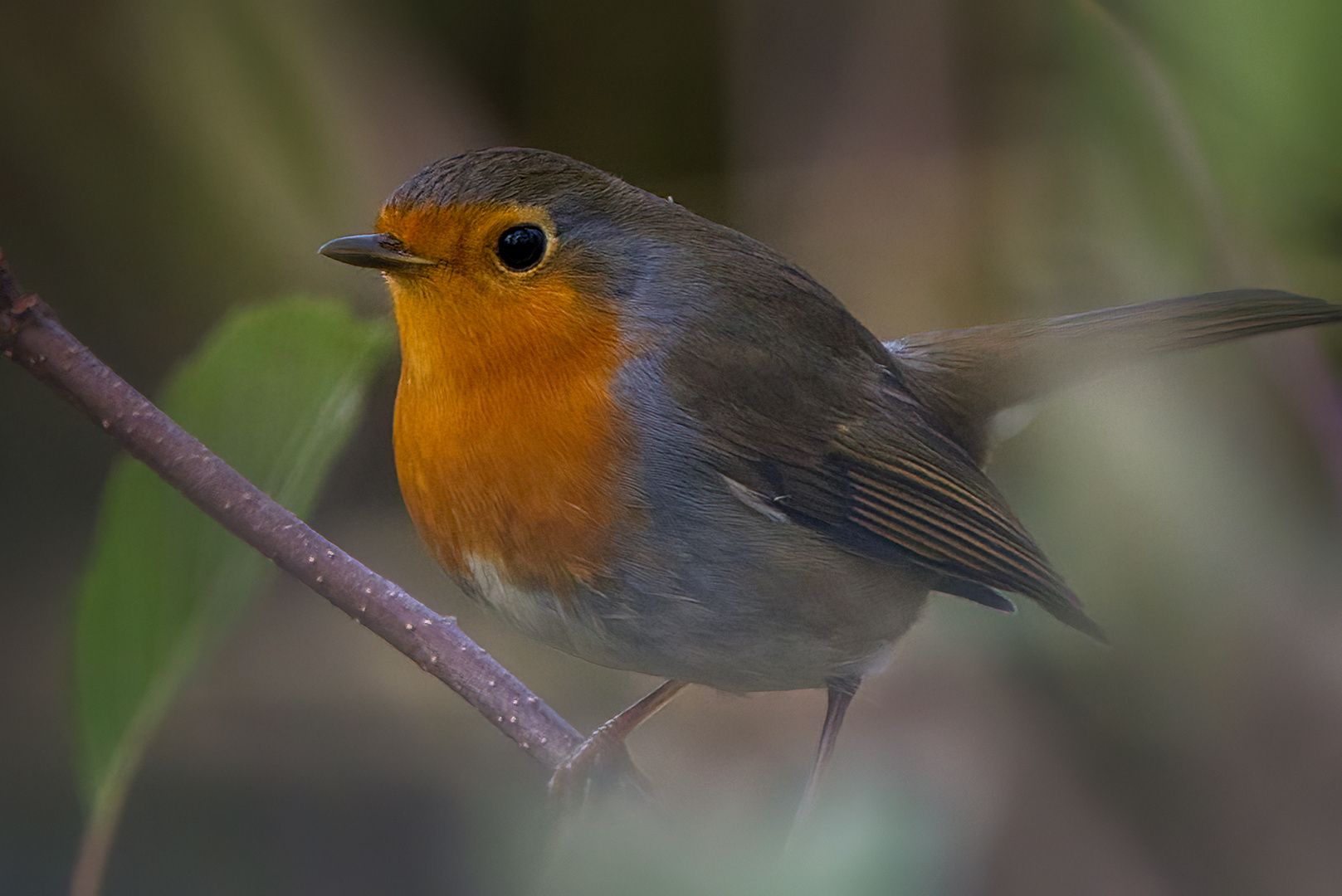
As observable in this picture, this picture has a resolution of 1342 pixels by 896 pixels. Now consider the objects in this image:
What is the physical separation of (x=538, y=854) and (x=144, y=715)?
Result: 10.3 inches

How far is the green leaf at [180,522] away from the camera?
81 cm

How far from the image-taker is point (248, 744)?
95.0 inches

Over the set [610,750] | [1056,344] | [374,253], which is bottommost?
[610,750]

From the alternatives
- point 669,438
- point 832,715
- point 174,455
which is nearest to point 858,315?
point 832,715

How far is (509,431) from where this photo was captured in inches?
51.1

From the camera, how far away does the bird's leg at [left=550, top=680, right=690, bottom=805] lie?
1204mm

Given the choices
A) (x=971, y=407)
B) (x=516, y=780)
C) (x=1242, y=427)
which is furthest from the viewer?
(x=971, y=407)

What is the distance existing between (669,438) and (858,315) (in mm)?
986

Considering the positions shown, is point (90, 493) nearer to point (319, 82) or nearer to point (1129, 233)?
point (319, 82)

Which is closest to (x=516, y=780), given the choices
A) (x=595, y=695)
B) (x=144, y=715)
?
(x=595, y=695)

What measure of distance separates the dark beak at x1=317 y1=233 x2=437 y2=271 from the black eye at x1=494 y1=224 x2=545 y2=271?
0.08m

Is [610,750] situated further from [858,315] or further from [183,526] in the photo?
[858,315]

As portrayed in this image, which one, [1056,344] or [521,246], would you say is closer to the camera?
[521,246]

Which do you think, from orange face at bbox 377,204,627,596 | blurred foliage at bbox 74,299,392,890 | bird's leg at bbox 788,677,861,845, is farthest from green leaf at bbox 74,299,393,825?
bird's leg at bbox 788,677,861,845
